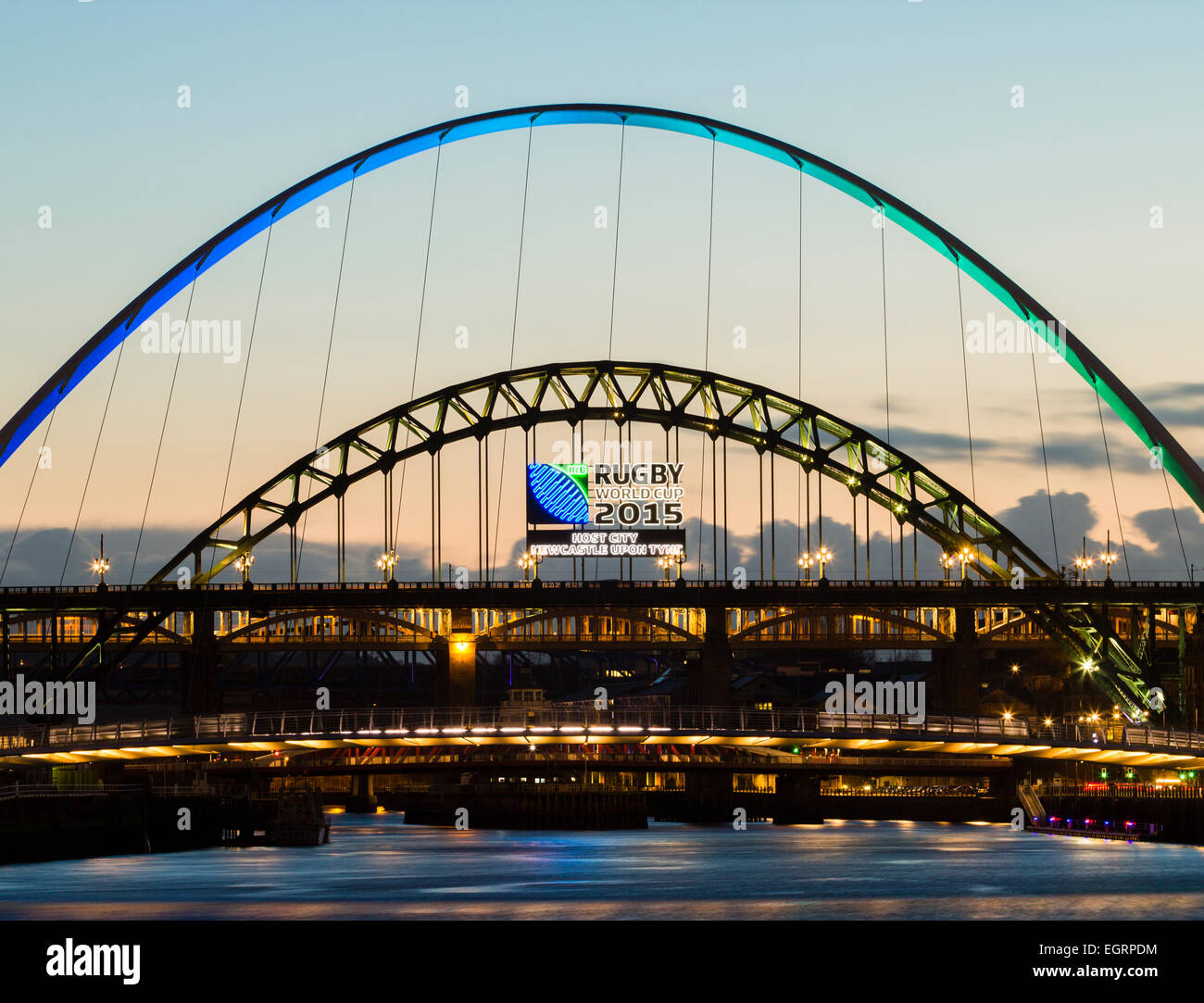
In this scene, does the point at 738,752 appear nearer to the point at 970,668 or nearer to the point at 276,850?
the point at 970,668

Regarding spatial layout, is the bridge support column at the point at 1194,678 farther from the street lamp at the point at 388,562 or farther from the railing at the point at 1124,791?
the street lamp at the point at 388,562

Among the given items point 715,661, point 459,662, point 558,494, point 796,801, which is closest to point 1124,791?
point 715,661

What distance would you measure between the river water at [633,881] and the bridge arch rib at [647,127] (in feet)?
65.4

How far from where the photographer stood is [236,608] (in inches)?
5059

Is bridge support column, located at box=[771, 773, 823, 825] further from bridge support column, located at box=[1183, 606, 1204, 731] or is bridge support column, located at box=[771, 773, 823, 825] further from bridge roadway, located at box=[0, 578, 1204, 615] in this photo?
bridge support column, located at box=[1183, 606, 1204, 731]

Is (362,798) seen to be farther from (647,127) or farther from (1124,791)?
(647,127)

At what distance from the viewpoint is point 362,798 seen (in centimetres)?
16775

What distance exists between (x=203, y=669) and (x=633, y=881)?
66869 millimetres

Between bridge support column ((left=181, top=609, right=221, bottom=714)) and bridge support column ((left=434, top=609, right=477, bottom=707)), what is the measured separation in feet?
58.5

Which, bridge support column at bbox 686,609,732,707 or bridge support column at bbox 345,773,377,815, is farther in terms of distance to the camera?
bridge support column at bbox 345,773,377,815

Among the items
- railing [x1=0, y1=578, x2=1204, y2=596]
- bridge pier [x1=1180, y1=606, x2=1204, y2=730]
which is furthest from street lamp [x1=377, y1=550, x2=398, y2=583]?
bridge pier [x1=1180, y1=606, x2=1204, y2=730]

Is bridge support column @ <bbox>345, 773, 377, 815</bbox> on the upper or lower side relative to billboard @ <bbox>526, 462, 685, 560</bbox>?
lower

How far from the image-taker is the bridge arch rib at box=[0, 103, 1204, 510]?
268 ft
